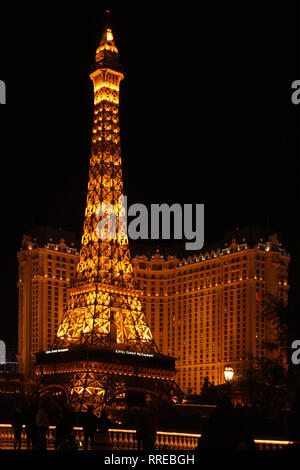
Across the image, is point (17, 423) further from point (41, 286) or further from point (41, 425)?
point (41, 286)

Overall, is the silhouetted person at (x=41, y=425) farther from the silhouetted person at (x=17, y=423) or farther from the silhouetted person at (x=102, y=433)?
the silhouetted person at (x=17, y=423)

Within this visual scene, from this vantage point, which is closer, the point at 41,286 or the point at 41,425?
the point at 41,425

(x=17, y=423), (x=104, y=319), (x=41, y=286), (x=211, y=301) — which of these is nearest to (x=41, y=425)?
(x=17, y=423)

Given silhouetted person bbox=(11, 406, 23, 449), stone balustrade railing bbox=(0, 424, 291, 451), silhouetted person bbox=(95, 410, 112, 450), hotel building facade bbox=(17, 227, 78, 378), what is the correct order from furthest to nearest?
hotel building facade bbox=(17, 227, 78, 378) → silhouetted person bbox=(11, 406, 23, 449) → stone balustrade railing bbox=(0, 424, 291, 451) → silhouetted person bbox=(95, 410, 112, 450)

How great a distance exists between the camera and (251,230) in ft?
528

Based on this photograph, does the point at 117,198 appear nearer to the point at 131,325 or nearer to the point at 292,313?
the point at 131,325

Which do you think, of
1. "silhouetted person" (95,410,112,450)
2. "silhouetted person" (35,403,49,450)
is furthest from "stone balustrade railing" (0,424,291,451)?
"silhouetted person" (35,403,49,450)

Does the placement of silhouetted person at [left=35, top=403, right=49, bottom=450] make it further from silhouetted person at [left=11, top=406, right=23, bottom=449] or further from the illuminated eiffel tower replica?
the illuminated eiffel tower replica

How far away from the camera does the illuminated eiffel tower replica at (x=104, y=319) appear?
4240 inches

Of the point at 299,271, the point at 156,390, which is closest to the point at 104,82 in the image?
the point at 156,390

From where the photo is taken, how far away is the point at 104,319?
111 m

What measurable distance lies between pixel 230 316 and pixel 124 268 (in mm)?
49164

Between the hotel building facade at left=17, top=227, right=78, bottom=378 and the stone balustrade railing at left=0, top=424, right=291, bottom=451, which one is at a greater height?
the hotel building facade at left=17, top=227, right=78, bottom=378

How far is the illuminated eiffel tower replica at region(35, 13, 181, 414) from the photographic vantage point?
4240 inches
